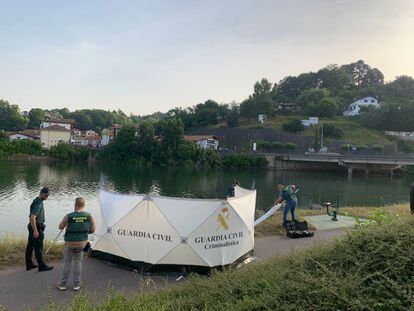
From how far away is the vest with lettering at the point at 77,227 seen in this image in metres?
7.37

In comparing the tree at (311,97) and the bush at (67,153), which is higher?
the tree at (311,97)

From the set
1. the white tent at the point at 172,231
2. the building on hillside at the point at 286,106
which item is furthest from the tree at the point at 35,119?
the white tent at the point at 172,231

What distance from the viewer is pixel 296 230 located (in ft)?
39.6

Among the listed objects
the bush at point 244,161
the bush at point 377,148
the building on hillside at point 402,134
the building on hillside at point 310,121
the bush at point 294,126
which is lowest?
the bush at point 244,161

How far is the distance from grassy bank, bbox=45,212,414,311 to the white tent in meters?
1.77

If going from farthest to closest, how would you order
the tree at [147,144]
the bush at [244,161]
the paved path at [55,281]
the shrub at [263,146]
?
1. the shrub at [263,146]
2. the tree at [147,144]
3. the bush at [244,161]
4. the paved path at [55,281]

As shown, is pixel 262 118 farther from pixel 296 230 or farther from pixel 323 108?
pixel 296 230

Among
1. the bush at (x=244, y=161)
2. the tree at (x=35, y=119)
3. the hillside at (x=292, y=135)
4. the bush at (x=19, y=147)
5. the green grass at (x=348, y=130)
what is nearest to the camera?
the bush at (x=244, y=161)

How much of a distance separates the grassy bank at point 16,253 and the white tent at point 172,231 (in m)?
1.21

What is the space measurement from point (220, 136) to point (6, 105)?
234 ft

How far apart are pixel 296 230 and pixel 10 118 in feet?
410

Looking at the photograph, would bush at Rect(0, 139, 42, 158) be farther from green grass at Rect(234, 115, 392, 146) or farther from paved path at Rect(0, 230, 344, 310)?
paved path at Rect(0, 230, 344, 310)

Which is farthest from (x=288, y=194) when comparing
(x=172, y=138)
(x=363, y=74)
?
(x=363, y=74)

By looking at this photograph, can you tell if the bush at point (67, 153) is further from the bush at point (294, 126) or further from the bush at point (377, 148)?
the bush at point (377, 148)
